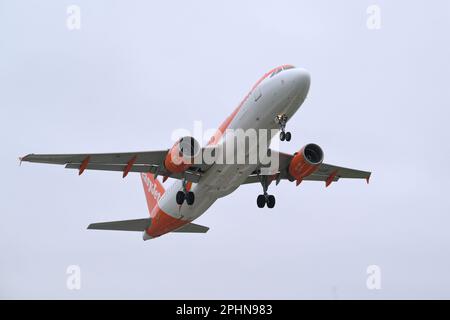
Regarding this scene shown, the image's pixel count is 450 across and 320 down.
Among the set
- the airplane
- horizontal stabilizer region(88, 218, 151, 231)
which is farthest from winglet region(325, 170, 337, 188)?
horizontal stabilizer region(88, 218, 151, 231)

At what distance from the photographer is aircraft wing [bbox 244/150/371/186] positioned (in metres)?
43.3

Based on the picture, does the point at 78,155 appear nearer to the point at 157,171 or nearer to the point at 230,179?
the point at 157,171

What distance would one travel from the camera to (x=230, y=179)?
3981cm

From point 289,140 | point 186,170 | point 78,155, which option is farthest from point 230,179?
point 78,155

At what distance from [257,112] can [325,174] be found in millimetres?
11031

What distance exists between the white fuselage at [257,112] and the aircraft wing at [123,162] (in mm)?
1012

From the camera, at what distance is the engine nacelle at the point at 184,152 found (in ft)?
127

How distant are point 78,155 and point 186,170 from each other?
18.6 feet

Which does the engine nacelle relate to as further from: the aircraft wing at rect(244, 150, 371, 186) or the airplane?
the aircraft wing at rect(244, 150, 371, 186)

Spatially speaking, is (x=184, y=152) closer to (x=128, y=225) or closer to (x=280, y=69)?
(x=280, y=69)

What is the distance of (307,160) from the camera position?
41688 millimetres

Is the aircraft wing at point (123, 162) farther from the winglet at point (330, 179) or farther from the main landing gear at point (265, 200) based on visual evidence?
the winglet at point (330, 179)

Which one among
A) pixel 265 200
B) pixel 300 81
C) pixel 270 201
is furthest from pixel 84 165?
pixel 300 81

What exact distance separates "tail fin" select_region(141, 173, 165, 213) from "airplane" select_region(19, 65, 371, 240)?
138 millimetres
